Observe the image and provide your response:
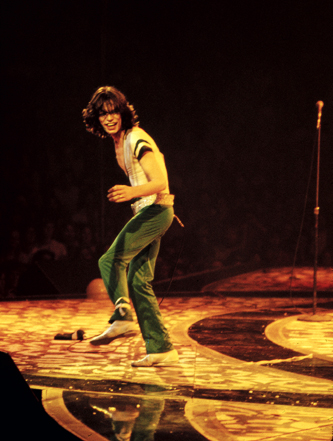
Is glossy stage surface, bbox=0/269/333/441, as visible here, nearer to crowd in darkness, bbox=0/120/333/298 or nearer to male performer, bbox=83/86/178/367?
male performer, bbox=83/86/178/367

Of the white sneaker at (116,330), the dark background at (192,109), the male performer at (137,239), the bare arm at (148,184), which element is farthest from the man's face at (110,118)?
the dark background at (192,109)

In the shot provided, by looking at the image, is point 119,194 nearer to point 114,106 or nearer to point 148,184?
point 148,184

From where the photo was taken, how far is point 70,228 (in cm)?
647

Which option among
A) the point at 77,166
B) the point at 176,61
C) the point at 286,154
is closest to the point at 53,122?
the point at 77,166

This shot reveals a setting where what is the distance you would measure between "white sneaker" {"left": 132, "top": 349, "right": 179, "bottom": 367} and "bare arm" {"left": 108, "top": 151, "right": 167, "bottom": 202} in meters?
0.76

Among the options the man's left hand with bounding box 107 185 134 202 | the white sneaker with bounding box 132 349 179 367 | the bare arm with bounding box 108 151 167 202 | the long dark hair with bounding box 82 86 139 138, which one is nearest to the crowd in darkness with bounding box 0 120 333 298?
the white sneaker with bounding box 132 349 179 367

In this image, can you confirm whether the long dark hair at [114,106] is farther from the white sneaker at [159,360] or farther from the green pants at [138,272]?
the white sneaker at [159,360]

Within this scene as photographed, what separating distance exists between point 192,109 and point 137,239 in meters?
4.72

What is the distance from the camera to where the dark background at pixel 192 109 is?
646 centimetres

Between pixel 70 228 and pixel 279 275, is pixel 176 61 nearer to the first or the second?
pixel 70 228

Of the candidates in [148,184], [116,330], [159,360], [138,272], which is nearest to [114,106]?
[148,184]

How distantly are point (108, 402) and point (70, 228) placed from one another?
454 cm

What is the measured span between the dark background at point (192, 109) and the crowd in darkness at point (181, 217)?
0.02 metres

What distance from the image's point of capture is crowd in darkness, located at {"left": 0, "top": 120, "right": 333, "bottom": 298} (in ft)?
20.5
